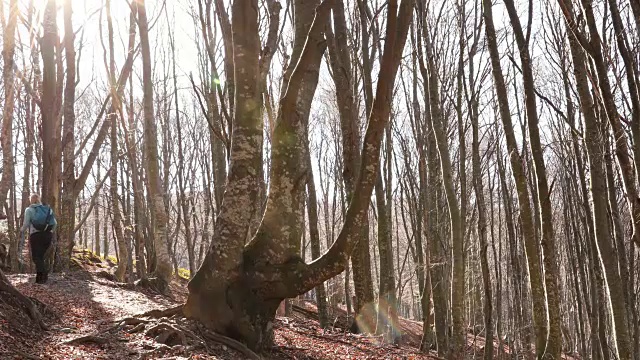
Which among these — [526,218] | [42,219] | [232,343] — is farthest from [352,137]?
[42,219]

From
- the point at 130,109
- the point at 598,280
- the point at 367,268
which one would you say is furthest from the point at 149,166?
the point at 598,280

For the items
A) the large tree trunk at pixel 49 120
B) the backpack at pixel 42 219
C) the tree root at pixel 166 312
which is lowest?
the tree root at pixel 166 312

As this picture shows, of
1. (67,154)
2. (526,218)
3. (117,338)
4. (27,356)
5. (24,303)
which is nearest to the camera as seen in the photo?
(27,356)

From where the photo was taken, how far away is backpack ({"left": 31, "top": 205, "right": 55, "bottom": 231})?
7.83 m

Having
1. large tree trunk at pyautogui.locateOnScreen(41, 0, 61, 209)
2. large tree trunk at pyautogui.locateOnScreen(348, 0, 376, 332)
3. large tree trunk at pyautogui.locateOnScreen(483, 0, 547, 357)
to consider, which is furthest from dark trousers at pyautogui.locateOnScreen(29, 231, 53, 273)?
large tree trunk at pyautogui.locateOnScreen(483, 0, 547, 357)

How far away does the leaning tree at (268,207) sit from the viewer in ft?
15.3

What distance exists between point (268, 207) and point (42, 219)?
5.00 meters

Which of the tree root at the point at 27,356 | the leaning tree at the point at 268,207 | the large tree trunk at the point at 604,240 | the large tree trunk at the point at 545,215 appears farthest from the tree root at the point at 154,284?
the large tree trunk at the point at 604,240

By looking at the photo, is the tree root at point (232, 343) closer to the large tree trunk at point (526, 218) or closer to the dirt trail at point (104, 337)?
the dirt trail at point (104, 337)

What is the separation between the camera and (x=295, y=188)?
491 centimetres

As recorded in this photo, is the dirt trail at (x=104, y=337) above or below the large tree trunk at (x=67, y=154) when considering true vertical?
below

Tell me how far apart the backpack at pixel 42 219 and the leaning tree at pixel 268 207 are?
4.44m

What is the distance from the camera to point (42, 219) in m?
7.87

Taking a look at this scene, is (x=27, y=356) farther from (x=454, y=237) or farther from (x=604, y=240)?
(x=454, y=237)
